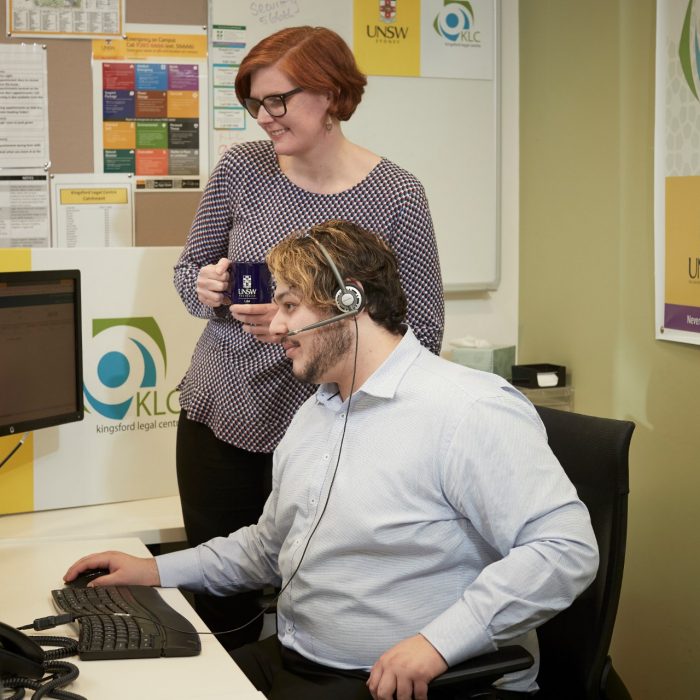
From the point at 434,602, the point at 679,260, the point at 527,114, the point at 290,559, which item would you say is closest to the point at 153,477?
the point at 290,559

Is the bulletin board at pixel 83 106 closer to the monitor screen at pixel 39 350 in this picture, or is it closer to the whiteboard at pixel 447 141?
the whiteboard at pixel 447 141

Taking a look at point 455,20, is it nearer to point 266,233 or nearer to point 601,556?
point 266,233

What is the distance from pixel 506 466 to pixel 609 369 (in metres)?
1.50

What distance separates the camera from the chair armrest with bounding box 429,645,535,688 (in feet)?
4.62

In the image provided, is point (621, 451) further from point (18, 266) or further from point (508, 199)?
point (508, 199)

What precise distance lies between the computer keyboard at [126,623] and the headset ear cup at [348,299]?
21.4 inches


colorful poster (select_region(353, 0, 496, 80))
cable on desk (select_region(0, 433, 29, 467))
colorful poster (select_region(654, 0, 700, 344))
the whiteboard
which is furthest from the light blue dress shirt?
colorful poster (select_region(353, 0, 496, 80))

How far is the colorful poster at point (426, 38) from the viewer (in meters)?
3.15

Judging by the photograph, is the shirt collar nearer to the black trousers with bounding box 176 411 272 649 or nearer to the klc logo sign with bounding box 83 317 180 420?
the black trousers with bounding box 176 411 272 649

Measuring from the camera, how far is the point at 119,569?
1.74m

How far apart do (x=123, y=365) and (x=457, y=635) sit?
1.36 m

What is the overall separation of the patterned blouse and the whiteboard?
1.00 meters

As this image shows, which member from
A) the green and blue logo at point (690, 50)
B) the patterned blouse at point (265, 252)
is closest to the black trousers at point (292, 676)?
the patterned blouse at point (265, 252)

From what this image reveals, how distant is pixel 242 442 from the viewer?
6.89ft
